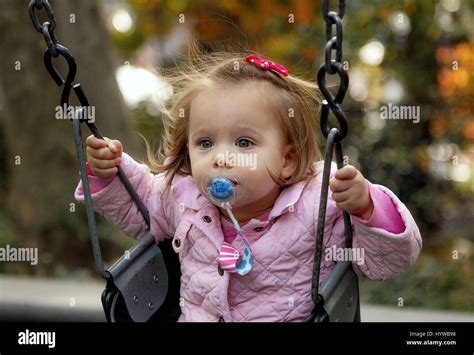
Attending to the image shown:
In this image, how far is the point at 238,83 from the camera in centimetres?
199

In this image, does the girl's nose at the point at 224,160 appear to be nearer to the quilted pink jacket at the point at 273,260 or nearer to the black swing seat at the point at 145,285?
the quilted pink jacket at the point at 273,260

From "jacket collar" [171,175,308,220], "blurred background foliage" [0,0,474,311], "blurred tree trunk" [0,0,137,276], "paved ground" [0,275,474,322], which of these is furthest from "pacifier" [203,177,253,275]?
"blurred tree trunk" [0,0,137,276]

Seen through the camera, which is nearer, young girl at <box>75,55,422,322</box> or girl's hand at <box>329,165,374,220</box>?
girl's hand at <box>329,165,374,220</box>

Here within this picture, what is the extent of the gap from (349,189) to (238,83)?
407mm

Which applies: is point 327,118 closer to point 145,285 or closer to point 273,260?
point 273,260

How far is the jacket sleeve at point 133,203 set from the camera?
7.10ft

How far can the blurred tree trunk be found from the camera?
5.01m

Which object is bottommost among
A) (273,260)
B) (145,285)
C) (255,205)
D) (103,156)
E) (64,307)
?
(64,307)

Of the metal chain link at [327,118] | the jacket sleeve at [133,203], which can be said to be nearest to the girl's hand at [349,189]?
the metal chain link at [327,118]

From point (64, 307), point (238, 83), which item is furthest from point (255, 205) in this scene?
point (64, 307)

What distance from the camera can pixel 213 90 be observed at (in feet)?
6.55

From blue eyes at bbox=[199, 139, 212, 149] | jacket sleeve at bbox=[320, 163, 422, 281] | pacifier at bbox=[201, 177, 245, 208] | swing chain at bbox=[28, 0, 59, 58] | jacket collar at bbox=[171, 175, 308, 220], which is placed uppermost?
swing chain at bbox=[28, 0, 59, 58]

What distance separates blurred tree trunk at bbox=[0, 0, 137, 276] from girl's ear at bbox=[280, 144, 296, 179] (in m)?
3.09

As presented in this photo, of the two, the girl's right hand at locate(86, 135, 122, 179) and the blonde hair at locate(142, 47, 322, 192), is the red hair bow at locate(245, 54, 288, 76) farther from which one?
the girl's right hand at locate(86, 135, 122, 179)
